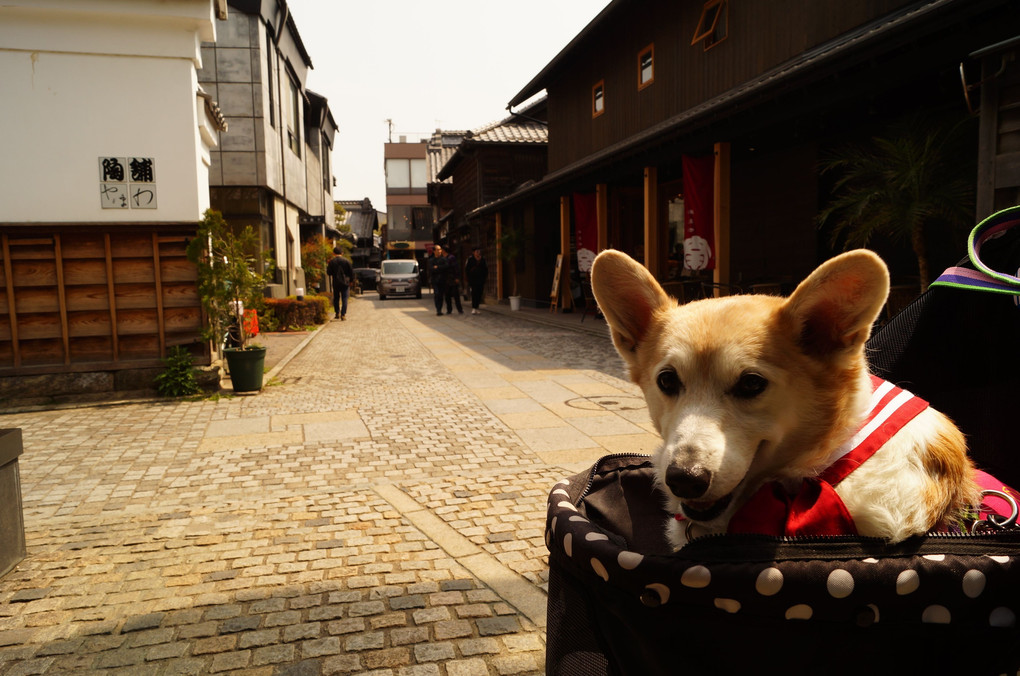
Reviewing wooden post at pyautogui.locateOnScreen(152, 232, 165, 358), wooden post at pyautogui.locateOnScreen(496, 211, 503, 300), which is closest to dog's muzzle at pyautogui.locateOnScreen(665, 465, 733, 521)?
wooden post at pyautogui.locateOnScreen(152, 232, 165, 358)

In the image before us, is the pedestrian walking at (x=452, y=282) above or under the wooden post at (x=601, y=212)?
under

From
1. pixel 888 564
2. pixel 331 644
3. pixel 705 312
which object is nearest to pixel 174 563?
pixel 331 644

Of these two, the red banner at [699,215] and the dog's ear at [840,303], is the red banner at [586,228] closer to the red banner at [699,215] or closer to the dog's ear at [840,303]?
the red banner at [699,215]

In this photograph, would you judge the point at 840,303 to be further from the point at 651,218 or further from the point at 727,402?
the point at 651,218

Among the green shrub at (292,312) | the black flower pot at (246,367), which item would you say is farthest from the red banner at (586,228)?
the black flower pot at (246,367)

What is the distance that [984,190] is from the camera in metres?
5.59

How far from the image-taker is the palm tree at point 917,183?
6621 millimetres

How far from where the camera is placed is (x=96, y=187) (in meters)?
7.70

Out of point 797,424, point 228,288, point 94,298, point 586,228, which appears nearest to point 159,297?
point 94,298

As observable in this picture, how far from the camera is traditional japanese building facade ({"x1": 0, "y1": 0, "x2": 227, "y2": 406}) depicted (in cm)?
745

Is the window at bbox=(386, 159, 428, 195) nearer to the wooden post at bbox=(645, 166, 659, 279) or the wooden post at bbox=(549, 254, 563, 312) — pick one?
the wooden post at bbox=(549, 254, 563, 312)

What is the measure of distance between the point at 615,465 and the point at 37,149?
848 cm

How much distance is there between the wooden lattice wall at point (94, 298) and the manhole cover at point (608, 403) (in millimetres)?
4950

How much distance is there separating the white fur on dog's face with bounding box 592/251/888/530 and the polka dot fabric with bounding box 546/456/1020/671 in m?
0.20
